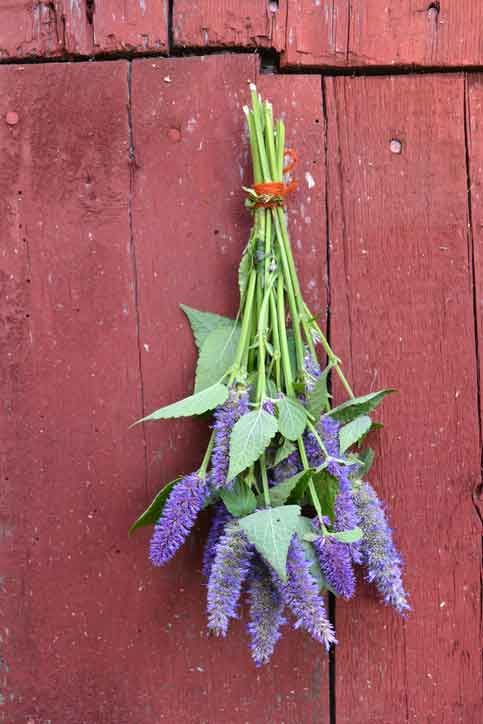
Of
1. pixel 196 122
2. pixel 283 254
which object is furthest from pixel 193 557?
pixel 196 122

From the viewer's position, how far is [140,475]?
3.78 feet

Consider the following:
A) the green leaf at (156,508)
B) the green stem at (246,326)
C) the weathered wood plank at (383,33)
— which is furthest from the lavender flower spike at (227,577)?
the weathered wood plank at (383,33)

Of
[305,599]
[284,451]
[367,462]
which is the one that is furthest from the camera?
[367,462]

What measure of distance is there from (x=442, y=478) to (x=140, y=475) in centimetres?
48

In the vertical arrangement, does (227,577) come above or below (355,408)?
below

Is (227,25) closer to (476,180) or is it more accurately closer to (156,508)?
(476,180)

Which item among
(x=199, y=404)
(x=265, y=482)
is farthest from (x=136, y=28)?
(x=265, y=482)

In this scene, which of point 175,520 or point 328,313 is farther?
point 328,313

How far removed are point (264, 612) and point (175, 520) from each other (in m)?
0.16

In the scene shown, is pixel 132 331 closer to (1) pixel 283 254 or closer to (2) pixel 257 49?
(1) pixel 283 254

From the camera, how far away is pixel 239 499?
0.97 meters

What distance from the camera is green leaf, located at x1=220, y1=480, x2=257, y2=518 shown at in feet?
3.16

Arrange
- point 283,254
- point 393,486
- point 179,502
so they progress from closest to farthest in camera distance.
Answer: point 179,502
point 283,254
point 393,486

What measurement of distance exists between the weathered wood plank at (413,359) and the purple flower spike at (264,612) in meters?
0.24
